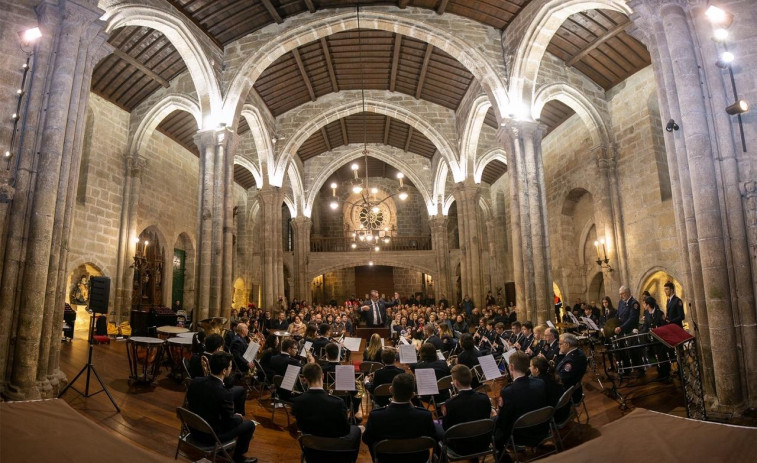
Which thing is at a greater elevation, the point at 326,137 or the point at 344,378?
the point at 326,137

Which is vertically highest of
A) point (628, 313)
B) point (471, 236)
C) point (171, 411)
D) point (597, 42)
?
point (597, 42)

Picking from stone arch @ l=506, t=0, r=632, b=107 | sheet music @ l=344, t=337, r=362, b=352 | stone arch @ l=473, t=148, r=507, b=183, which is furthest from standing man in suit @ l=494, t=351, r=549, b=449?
stone arch @ l=473, t=148, r=507, b=183

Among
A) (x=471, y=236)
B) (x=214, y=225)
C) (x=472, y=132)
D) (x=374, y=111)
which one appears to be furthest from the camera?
(x=374, y=111)

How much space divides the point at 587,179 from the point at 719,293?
997 cm

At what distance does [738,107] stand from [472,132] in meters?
10.5

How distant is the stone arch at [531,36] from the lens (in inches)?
375

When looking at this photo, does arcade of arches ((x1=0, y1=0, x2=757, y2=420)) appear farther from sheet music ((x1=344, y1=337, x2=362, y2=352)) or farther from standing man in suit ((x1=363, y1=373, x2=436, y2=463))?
standing man in suit ((x1=363, y1=373, x2=436, y2=463))

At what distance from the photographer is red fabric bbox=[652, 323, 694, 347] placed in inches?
185

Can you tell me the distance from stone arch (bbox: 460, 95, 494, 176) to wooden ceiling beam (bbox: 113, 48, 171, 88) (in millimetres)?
9260

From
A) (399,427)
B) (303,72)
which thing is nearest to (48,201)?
(399,427)

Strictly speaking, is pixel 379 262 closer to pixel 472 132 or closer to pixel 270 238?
pixel 270 238

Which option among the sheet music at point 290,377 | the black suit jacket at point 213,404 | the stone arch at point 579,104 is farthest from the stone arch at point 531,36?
the black suit jacket at point 213,404

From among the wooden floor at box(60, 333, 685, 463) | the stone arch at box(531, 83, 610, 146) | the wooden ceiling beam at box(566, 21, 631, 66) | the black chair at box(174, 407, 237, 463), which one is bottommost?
the wooden floor at box(60, 333, 685, 463)

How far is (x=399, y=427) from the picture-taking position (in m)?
3.04
